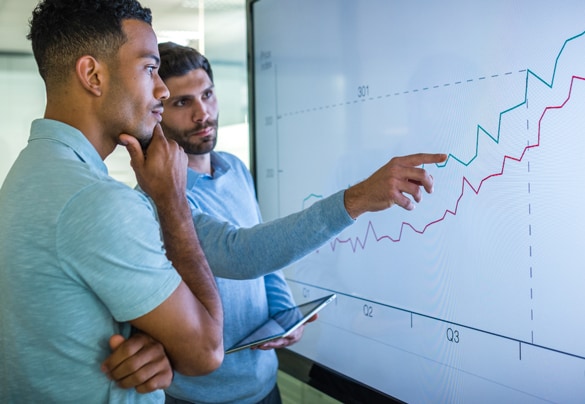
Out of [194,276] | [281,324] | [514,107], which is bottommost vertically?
[281,324]

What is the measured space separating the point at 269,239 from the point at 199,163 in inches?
18.2

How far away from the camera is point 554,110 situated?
3.21 feet

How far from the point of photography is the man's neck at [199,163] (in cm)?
148

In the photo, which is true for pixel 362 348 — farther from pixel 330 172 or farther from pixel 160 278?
pixel 160 278

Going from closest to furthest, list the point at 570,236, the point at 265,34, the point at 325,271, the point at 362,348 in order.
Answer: the point at 570,236
the point at 362,348
the point at 325,271
the point at 265,34

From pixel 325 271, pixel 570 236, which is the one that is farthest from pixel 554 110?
pixel 325 271

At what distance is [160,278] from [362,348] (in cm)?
82

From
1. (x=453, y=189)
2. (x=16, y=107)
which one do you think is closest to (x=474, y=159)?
(x=453, y=189)

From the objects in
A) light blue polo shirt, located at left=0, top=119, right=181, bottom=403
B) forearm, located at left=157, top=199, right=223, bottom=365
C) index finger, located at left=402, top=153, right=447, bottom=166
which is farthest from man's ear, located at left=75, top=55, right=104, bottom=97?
index finger, located at left=402, top=153, right=447, bottom=166

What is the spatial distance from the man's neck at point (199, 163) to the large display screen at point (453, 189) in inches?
12.3

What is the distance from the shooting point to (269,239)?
3.66 ft

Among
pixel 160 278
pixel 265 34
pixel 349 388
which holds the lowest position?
pixel 349 388

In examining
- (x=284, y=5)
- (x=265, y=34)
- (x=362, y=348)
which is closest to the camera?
(x=362, y=348)

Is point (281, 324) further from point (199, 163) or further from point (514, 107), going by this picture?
point (514, 107)
